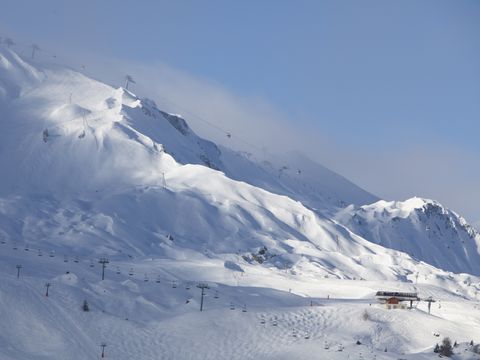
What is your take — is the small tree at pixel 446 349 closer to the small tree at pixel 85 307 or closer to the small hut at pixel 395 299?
the small hut at pixel 395 299

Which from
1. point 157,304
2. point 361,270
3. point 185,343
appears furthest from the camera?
point 361,270

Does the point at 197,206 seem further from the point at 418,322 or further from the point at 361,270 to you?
the point at 418,322

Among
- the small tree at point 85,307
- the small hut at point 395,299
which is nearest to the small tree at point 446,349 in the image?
the small hut at point 395,299

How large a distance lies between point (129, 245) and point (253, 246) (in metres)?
34.5

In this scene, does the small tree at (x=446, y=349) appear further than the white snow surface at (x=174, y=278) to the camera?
Yes

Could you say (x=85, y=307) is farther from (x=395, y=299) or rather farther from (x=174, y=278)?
(x=395, y=299)

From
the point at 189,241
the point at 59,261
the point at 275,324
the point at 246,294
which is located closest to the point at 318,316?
the point at 275,324

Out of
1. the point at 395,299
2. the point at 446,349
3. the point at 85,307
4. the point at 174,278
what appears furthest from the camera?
the point at 174,278

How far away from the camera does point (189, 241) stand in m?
160

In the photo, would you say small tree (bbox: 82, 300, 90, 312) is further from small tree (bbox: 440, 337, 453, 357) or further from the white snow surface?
small tree (bbox: 440, 337, 453, 357)

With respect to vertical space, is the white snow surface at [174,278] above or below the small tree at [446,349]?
above

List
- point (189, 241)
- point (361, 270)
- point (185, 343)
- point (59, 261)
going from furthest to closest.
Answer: point (361, 270) → point (189, 241) → point (59, 261) → point (185, 343)

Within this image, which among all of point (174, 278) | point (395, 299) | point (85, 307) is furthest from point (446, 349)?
point (174, 278)

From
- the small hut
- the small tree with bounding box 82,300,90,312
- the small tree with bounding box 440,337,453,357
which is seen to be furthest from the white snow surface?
the small hut
